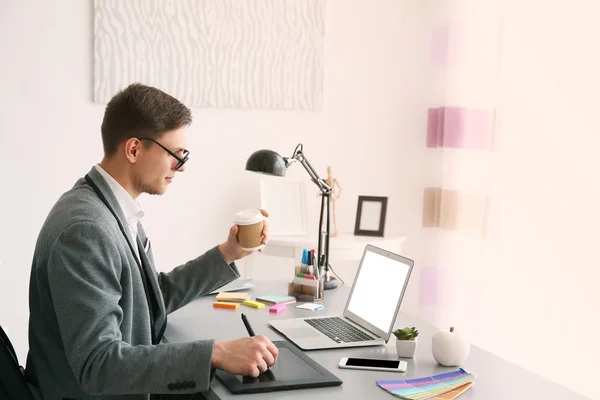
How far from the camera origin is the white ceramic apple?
5.58 feet

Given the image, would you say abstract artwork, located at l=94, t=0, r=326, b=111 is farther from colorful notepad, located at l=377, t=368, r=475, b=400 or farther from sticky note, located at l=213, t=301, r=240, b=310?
colorful notepad, located at l=377, t=368, r=475, b=400

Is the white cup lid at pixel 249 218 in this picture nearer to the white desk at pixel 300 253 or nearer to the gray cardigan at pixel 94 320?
the gray cardigan at pixel 94 320

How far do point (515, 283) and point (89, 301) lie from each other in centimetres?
228

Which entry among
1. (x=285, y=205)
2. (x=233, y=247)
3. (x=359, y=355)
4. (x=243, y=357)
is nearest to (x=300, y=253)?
(x=285, y=205)

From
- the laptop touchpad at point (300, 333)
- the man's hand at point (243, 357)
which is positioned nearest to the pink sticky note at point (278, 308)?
the laptop touchpad at point (300, 333)

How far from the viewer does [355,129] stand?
13.3 ft

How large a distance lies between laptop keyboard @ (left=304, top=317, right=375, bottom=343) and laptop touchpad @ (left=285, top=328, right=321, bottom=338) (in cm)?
3

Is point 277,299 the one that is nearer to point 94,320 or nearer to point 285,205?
point 94,320

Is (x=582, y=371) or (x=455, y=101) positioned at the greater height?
(x=455, y=101)

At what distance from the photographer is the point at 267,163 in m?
2.47

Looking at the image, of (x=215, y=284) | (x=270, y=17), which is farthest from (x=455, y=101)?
(x=215, y=284)

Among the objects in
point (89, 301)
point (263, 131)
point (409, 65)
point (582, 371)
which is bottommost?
point (582, 371)

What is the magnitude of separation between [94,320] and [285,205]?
2284 millimetres

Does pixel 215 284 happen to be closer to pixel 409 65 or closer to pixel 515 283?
pixel 515 283
